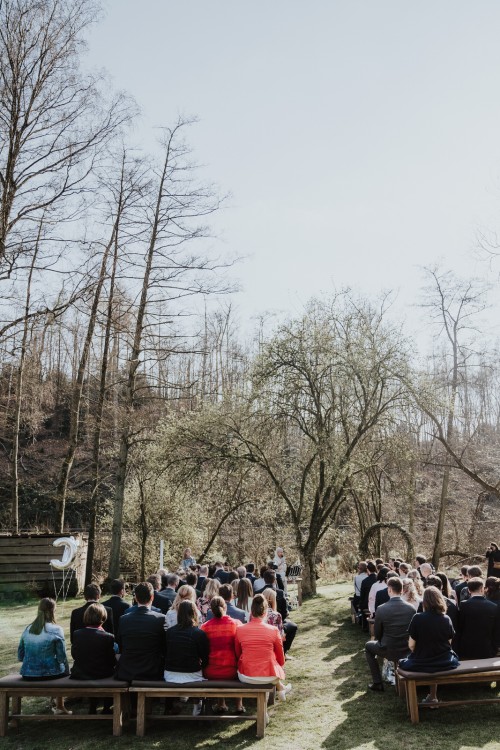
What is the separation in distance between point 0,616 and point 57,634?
834 centimetres

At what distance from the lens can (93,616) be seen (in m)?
6.38

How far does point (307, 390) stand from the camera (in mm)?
15461

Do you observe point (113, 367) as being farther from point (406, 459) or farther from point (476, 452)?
point (406, 459)

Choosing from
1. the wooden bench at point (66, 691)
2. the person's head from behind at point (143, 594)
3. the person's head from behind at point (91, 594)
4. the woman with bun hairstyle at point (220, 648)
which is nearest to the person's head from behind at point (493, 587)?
the woman with bun hairstyle at point (220, 648)

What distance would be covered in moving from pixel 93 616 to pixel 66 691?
74 cm

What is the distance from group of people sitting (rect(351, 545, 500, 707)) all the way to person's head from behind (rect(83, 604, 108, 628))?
10.2 ft

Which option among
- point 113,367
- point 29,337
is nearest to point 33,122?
point 29,337

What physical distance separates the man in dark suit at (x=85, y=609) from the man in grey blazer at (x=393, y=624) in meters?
3.17

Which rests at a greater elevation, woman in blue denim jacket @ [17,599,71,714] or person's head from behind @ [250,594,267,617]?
person's head from behind @ [250,594,267,617]

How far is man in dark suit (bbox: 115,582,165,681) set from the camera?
628 cm

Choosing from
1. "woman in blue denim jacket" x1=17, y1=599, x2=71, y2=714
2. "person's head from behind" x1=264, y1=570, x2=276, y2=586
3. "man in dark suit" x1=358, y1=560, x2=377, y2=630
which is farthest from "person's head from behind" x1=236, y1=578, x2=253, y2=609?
"man in dark suit" x1=358, y1=560, x2=377, y2=630

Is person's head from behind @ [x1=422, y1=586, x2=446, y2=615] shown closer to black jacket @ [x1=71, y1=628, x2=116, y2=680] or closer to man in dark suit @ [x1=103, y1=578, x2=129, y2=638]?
black jacket @ [x1=71, y1=628, x2=116, y2=680]

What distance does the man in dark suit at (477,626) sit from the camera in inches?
274

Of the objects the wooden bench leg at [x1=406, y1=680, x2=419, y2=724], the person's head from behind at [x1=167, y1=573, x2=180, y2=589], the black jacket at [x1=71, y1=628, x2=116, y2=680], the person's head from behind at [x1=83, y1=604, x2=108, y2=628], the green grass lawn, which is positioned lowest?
the green grass lawn
